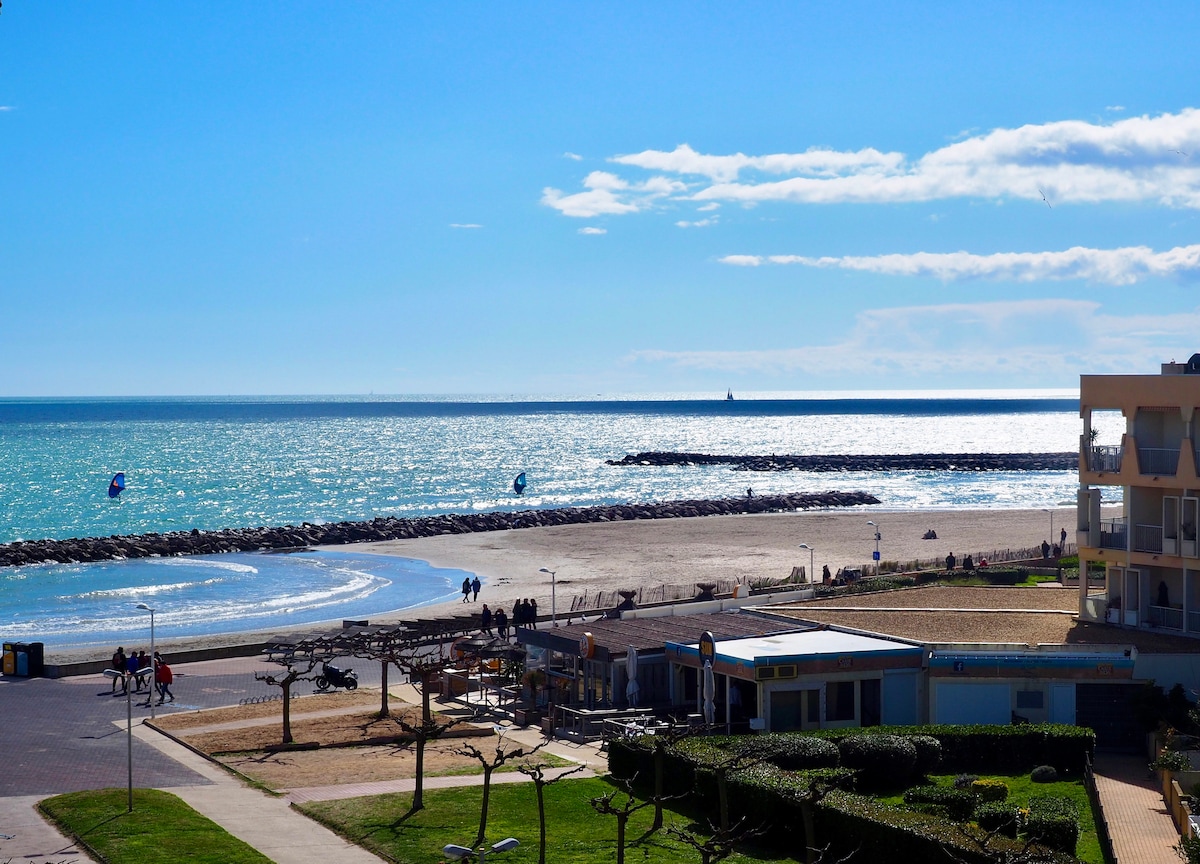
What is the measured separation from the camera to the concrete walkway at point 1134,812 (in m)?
21.1

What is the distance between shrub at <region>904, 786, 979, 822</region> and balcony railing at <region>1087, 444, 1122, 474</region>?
49.6 ft

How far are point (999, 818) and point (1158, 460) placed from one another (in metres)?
16.7

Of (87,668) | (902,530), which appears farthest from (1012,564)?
(87,668)

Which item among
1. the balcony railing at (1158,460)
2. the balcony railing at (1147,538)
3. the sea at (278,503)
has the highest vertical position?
the balcony railing at (1158,460)

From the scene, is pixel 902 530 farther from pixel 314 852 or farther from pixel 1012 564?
pixel 314 852

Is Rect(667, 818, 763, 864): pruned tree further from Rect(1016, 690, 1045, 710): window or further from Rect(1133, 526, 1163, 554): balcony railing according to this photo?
Rect(1133, 526, 1163, 554): balcony railing

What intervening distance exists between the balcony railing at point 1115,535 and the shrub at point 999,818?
15.6 meters

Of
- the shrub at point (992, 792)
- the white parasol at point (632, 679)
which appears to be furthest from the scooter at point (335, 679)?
the shrub at point (992, 792)

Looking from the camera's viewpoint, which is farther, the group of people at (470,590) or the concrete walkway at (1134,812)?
the group of people at (470,590)

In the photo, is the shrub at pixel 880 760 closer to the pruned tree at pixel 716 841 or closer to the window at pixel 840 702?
the pruned tree at pixel 716 841

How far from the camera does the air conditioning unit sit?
29141 mm

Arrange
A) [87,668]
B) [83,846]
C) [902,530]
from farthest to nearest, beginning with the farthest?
[902,530]
[87,668]
[83,846]

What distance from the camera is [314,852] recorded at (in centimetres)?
2186

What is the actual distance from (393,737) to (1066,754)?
15145 millimetres
